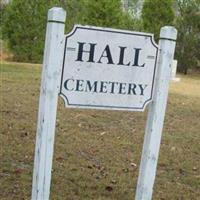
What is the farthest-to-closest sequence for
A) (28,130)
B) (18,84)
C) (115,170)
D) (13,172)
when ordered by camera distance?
(18,84)
(28,130)
(115,170)
(13,172)

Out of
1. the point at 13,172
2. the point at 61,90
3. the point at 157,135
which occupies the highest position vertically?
the point at 61,90

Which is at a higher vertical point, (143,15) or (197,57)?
(143,15)

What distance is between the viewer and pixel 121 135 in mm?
6926

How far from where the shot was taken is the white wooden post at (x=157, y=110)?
357 centimetres

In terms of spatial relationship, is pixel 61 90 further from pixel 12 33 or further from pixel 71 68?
pixel 12 33

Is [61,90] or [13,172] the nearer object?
[61,90]

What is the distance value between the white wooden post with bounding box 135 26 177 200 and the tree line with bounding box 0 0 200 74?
16298 mm

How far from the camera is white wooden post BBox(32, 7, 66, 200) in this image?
3.21 m

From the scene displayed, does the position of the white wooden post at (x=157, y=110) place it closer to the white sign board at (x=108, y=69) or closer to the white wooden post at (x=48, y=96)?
the white sign board at (x=108, y=69)

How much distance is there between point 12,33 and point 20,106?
12.1 meters

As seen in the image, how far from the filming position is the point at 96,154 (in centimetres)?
583

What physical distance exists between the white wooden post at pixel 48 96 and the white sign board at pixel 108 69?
60 mm

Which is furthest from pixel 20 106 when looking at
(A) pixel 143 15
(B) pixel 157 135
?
(A) pixel 143 15

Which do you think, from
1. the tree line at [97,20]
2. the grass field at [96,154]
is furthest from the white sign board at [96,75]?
the tree line at [97,20]
